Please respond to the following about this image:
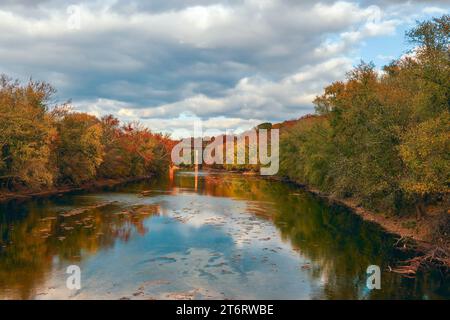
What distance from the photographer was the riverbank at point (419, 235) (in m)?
24.6

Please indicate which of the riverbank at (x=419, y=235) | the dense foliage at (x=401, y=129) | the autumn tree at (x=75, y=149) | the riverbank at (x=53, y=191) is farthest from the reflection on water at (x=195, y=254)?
the autumn tree at (x=75, y=149)

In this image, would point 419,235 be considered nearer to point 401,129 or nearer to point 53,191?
point 401,129

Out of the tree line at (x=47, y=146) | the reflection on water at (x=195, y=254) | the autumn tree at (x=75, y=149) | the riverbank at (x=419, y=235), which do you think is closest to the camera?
the reflection on water at (x=195, y=254)

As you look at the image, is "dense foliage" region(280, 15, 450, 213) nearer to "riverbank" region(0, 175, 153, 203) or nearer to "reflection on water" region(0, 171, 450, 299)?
"reflection on water" region(0, 171, 450, 299)

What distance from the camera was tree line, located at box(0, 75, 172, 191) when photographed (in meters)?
49.8

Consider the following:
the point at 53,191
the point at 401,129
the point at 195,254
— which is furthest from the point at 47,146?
the point at 401,129

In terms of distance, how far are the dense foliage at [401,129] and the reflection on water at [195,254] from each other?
15.0ft

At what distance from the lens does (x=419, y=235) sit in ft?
103

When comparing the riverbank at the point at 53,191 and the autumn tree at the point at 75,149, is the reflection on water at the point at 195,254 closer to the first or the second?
the riverbank at the point at 53,191

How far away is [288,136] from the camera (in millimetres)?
89312

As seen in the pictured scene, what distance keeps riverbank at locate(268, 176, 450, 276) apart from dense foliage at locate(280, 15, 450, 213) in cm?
117

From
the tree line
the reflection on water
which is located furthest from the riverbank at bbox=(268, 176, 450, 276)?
the tree line
